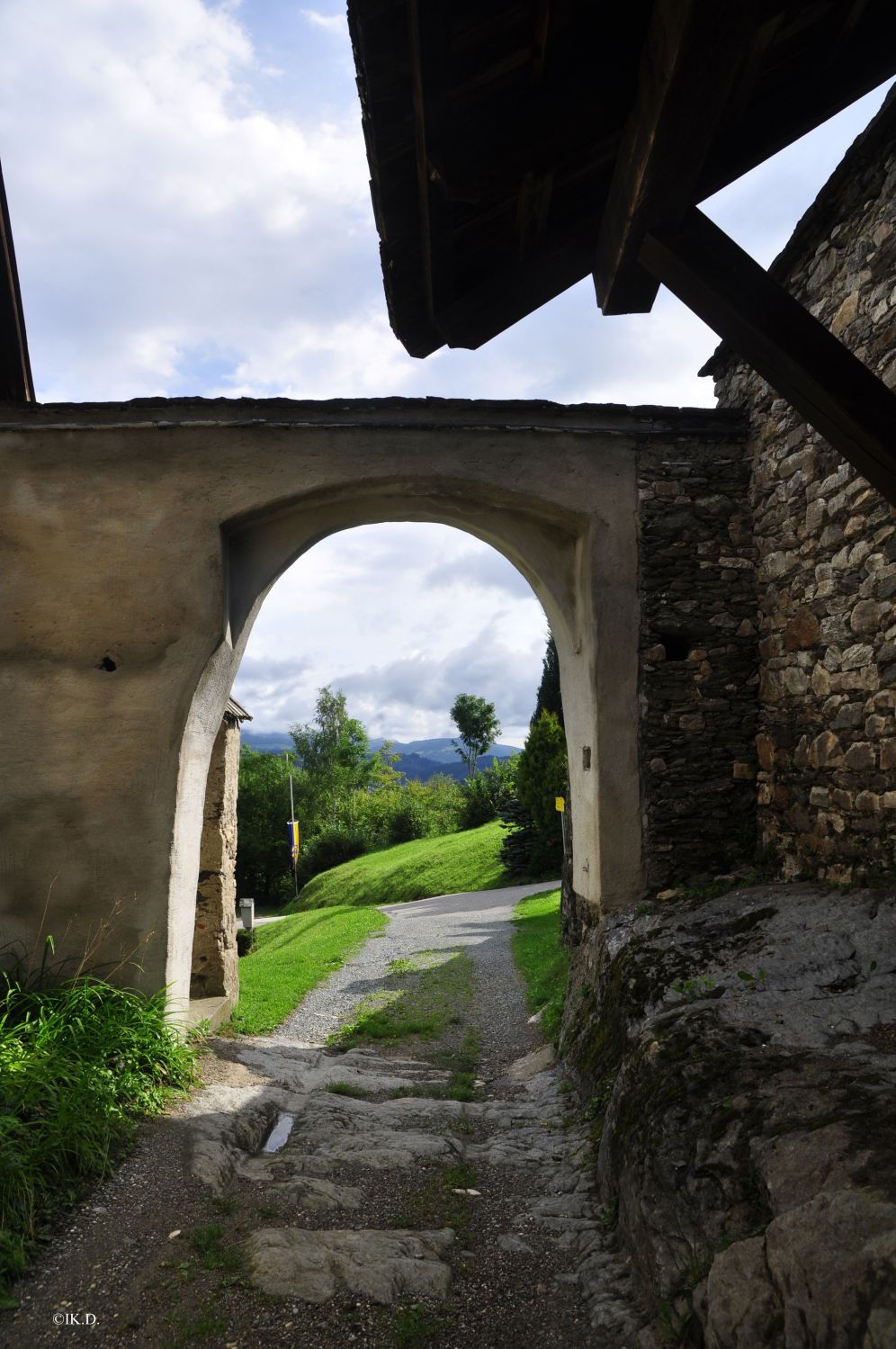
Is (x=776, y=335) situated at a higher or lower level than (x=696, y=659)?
higher

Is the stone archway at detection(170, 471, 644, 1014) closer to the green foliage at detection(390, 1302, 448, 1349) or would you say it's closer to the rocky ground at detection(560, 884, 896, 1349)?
the rocky ground at detection(560, 884, 896, 1349)

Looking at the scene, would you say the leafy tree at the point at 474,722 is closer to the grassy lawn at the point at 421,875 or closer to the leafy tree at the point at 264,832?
the leafy tree at the point at 264,832

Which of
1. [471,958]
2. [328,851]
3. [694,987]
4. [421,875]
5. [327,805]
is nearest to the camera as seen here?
[694,987]

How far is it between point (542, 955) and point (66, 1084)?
6.85m

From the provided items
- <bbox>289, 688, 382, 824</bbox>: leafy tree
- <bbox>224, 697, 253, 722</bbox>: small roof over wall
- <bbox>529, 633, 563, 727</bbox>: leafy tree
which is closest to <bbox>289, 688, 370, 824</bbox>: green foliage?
<bbox>289, 688, 382, 824</bbox>: leafy tree

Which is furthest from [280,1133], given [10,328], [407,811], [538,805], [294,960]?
[407,811]

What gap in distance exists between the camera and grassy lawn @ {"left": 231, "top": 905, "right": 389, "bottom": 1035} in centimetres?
760

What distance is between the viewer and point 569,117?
234 centimetres

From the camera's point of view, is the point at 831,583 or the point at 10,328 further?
the point at 10,328

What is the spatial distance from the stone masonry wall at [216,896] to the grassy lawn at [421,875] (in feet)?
43.4

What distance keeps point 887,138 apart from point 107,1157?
6181 mm

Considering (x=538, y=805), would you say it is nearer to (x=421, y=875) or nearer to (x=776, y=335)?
(x=421, y=875)

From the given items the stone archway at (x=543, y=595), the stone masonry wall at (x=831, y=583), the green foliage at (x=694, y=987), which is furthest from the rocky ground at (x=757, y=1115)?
the stone archway at (x=543, y=595)

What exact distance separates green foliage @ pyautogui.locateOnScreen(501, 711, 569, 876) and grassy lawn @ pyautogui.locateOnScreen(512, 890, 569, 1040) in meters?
2.37
